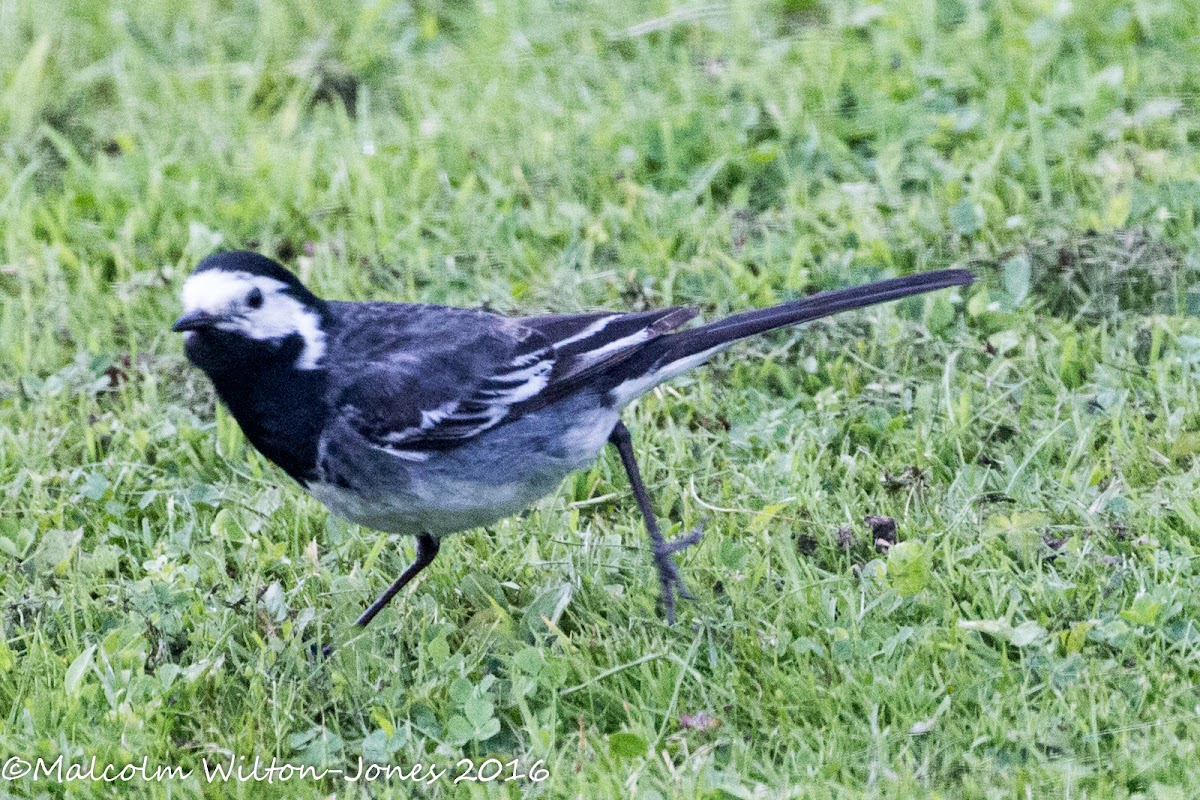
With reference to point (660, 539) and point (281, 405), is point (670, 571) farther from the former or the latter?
point (281, 405)

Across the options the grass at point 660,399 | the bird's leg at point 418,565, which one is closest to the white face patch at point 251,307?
the bird's leg at point 418,565

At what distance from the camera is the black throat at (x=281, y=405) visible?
4809 millimetres

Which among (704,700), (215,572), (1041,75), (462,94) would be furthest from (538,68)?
(704,700)

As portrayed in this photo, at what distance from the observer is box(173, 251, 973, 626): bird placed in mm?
4809

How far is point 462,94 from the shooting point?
26.5ft

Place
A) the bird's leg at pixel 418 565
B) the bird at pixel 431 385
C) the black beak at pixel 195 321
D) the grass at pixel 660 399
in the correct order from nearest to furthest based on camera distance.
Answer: the grass at pixel 660 399, the black beak at pixel 195 321, the bird at pixel 431 385, the bird's leg at pixel 418 565

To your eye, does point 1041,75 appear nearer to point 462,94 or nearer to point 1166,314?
point 1166,314

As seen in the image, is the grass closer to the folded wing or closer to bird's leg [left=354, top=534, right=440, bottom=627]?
bird's leg [left=354, top=534, right=440, bottom=627]

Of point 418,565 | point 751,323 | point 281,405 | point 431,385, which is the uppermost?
point 281,405

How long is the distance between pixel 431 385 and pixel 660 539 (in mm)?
880

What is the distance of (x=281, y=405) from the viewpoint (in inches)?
190

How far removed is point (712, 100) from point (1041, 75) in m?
1.60

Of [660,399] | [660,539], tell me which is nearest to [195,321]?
[660,539]

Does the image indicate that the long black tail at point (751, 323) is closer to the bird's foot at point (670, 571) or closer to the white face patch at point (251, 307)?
the bird's foot at point (670, 571)
